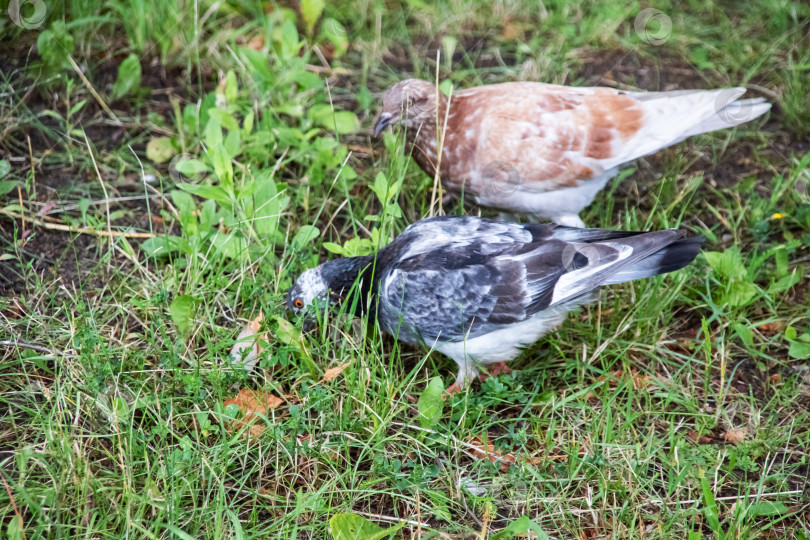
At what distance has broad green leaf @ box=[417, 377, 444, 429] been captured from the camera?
341 centimetres

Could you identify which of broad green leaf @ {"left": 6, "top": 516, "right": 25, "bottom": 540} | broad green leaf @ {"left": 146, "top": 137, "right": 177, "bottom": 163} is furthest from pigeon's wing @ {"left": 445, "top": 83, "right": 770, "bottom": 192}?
broad green leaf @ {"left": 6, "top": 516, "right": 25, "bottom": 540}

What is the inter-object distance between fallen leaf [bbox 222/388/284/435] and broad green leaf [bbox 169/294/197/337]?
17.2 inches

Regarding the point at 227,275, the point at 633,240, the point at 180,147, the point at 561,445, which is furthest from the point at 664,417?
the point at 180,147

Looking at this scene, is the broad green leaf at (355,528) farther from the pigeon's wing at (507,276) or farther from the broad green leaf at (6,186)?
the broad green leaf at (6,186)

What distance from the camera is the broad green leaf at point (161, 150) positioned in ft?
16.0

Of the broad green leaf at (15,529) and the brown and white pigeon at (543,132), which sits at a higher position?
the brown and white pigeon at (543,132)

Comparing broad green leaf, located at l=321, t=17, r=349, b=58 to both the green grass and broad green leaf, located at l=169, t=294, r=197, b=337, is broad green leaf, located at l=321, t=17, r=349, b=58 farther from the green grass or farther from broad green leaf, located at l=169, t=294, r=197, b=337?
broad green leaf, located at l=169, t=294, r=197, b=337

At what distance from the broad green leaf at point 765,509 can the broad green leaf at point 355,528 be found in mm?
1506

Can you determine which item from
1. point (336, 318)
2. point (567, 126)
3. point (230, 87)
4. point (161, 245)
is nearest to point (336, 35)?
point (230, 87)

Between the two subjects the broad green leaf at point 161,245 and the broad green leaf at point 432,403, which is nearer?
the broad green leaf at point 432,403

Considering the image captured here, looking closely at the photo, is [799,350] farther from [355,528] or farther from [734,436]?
[355,528]

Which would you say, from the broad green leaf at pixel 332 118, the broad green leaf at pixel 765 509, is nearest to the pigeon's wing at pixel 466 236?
the broad green leaf at pixel 332 118

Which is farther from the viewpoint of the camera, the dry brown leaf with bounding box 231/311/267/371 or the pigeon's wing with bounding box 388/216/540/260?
the pigeon's wing with bounding box 388/216/540/260

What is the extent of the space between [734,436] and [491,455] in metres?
1.24
